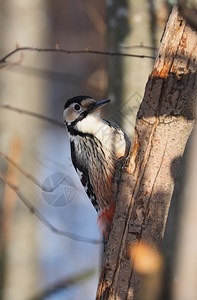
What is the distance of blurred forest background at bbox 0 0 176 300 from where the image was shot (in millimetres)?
2475

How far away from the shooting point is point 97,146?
237 centimetres

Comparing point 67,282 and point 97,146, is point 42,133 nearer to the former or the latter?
point 67,282

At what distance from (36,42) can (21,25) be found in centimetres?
15

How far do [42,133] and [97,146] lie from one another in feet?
4.89

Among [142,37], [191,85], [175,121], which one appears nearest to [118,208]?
[175,121]

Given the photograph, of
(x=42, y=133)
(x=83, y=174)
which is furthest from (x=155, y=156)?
(x=42, y=133)

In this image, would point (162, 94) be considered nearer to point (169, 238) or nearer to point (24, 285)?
point (169, 238)

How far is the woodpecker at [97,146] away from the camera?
7.70ft

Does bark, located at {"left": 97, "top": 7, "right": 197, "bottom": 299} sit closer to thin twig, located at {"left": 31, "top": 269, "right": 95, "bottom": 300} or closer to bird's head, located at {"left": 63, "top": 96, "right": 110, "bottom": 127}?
bird's head, located at {"left": 63, "top": 96, "right": 110, "bottom": 127}

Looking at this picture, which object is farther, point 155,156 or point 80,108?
point 80,108

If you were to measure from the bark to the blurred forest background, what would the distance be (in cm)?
60

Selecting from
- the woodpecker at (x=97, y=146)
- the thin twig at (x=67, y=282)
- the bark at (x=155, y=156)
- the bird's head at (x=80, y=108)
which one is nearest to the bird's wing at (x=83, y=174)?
the woodpecker at (x=97, y=146)

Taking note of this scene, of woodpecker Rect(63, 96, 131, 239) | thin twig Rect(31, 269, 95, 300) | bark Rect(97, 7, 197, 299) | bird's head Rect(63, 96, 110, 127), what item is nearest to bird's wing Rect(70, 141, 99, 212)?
woodpecker Rect(63, 96, 131, 239)

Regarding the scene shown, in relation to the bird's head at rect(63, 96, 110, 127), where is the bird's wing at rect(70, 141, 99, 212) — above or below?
below
